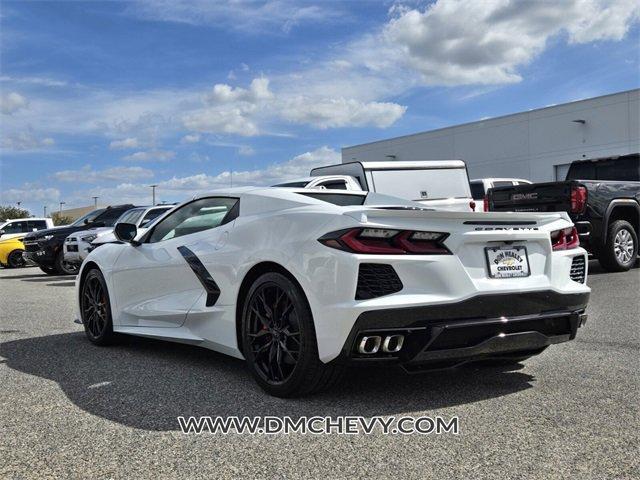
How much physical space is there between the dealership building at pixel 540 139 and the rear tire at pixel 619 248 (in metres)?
16.7

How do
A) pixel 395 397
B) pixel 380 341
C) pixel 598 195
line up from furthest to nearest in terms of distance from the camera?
pixel 598 195 < pixel 395 397 < pixel 380 341

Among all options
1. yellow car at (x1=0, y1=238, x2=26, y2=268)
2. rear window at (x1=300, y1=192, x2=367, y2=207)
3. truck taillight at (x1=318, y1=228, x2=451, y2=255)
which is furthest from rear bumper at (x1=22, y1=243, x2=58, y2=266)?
truck taillight at (x1=318, y1=228, x2=451, y2=255)

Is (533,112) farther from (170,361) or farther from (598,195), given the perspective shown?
(170,361)

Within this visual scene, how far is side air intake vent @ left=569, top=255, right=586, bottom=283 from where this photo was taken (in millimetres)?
4453

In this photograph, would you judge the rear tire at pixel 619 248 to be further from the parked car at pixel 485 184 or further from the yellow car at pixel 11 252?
the yellow car at pixel 11 252

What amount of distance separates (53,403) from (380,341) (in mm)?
2103

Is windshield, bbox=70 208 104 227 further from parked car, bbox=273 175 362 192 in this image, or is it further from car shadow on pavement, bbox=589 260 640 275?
car shadow on pavement, bbox=589 260 640 275

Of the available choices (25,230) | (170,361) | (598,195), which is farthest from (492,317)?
(25,230)

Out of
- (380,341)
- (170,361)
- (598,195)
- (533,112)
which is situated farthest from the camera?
(533,112)

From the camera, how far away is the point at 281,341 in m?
4.08

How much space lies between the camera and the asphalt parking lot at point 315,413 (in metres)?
3.02

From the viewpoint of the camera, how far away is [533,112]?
31.5 metres

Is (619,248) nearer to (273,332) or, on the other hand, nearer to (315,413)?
(273,332)

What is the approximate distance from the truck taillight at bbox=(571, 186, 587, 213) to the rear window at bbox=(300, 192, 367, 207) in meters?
6.34
